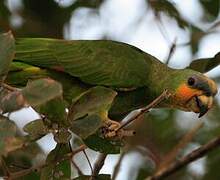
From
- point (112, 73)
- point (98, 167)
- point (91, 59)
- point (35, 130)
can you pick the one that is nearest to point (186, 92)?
point (112, 73)

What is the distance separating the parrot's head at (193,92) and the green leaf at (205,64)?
8 centimetres

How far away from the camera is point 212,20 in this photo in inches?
135

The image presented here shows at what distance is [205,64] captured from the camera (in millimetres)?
2809

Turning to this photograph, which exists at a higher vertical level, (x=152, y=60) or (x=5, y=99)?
(x=5, y=99)

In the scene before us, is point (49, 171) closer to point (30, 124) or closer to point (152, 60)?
point (30, 124)

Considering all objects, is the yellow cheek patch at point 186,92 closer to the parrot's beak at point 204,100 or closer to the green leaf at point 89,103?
the parrot's beak at point 204,100

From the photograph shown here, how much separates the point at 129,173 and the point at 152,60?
65 cm

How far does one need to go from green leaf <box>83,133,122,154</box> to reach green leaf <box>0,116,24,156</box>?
0.45 meters

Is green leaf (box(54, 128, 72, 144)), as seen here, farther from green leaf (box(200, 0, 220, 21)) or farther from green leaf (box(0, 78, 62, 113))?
green leaf (box(200, 0, 220, 21))

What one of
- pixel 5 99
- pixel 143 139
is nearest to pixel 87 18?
pixel 143 139

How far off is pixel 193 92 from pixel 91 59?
564 millimetres

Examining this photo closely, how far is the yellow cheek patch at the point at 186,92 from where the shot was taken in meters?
3.02

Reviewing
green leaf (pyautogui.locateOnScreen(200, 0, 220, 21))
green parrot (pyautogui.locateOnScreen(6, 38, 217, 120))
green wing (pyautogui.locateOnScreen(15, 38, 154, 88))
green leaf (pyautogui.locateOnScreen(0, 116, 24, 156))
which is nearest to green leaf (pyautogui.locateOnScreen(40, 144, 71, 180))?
green leaf (pyautogui.locateOnScreen(0, 116, 24, 156))

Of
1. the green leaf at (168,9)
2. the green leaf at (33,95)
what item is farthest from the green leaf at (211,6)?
the green leaf at (33,95)
